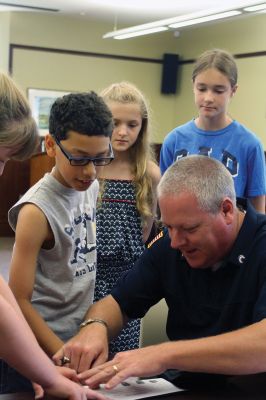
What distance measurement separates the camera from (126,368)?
154cm

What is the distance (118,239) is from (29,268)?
0.72 m

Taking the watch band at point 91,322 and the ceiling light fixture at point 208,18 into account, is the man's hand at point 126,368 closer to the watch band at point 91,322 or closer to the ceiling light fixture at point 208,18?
the watch band at point 91,322

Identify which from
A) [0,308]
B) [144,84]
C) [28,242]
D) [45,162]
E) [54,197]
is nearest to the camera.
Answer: [0,308]

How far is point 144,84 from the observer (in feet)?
38.0

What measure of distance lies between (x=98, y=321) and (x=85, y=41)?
9760 mm

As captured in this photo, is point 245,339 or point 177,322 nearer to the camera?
point 245,339

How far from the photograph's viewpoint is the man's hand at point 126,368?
1.53 m

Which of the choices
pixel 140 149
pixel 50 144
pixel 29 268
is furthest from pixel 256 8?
pixel 29 268

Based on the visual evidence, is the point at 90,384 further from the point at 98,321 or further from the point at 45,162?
the point at 45,162

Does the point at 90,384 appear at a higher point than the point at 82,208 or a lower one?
lower

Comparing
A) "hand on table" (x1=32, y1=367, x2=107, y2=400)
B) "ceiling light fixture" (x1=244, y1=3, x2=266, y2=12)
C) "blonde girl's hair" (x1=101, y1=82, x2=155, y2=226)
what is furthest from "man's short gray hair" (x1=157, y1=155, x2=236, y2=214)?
"ceiling light fixture" (x1=244, y1=3, x2=266, y2=12)

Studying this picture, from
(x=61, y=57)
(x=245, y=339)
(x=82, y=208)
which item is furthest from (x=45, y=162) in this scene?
(x=245, y=339)

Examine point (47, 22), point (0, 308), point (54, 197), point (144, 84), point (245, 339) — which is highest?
point (47, 22)

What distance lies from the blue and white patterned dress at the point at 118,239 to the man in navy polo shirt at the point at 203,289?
43 centimetres
